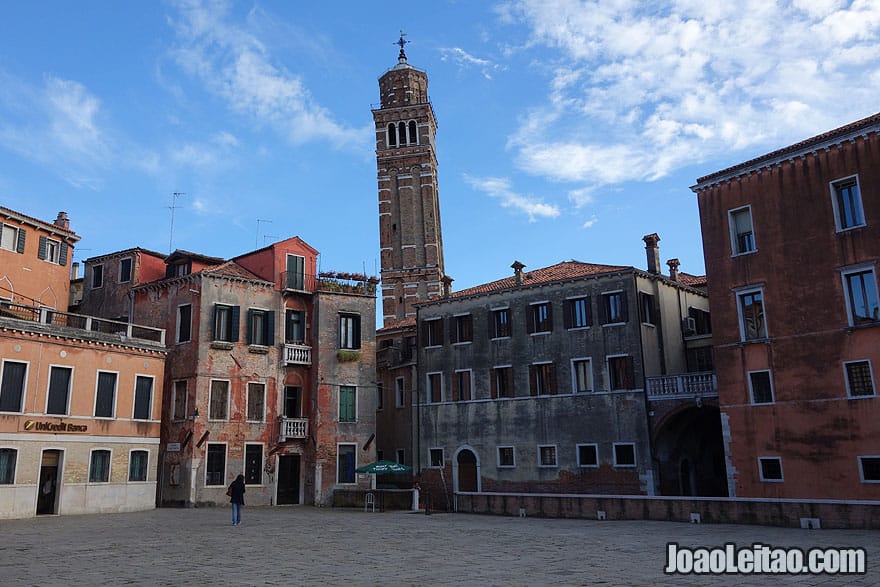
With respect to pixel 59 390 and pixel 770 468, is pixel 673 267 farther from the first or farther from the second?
pixel 59 390

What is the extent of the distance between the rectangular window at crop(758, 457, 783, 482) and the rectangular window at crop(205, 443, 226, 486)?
22887 millimetres

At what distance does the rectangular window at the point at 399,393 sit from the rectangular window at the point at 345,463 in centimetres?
635

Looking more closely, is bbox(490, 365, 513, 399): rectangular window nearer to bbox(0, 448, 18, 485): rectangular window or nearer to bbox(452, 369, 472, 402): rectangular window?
bbox(452, 369, 472, 402): rectangular window

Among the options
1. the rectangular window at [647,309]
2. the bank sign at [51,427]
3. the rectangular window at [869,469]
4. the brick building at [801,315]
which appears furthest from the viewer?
the rectangular window at [647,309]

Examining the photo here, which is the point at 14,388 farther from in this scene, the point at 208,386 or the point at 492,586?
the point at 492,586

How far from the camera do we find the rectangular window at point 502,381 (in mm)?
37562

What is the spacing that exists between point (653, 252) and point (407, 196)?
37.3m

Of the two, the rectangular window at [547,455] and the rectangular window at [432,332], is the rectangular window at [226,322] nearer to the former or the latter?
the rectangular window at [432,332]

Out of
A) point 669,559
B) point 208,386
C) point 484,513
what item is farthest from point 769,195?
point 208,386

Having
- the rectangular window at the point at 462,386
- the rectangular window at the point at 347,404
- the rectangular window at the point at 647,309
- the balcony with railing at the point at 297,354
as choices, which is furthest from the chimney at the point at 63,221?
the rectangular window at the point at 647,309

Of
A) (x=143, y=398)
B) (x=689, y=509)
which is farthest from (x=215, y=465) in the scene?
(x=689, y=509)

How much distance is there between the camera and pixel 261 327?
37.2 m

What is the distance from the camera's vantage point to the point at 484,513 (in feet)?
96.0

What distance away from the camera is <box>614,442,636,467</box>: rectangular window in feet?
108
